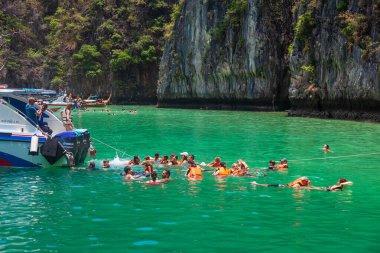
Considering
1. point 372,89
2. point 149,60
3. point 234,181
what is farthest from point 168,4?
point 234,181

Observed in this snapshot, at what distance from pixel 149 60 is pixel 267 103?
27.5 m

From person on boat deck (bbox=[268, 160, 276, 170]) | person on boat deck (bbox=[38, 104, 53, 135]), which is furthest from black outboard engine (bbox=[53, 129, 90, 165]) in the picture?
person on boat deck (bbox=[268, 160, 276, 170])

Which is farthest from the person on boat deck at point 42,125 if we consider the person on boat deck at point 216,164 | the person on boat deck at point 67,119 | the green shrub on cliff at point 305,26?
the green shrub on cliff at point 305,26

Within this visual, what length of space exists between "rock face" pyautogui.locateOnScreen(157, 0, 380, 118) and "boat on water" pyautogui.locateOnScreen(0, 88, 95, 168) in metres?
24.2

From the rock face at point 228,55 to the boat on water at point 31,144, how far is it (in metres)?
39.1

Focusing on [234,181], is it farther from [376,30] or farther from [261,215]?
[376,30]

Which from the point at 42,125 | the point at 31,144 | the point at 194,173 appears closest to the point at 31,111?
the point at 42,125

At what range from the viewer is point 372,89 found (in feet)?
124

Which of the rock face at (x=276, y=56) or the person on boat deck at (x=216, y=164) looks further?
the rock face at (x=276, y=56)

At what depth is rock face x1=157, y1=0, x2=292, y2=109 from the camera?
5697 cm

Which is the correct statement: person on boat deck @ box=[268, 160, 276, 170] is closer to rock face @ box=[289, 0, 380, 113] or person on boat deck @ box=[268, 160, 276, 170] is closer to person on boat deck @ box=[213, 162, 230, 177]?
person on boat deck @ box=[213, 162, 230, 177]

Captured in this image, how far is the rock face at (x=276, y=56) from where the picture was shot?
132ft

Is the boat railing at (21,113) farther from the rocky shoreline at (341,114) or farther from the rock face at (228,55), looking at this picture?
the rock face at (228,55)

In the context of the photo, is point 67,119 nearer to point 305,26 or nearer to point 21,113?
point 21,113
